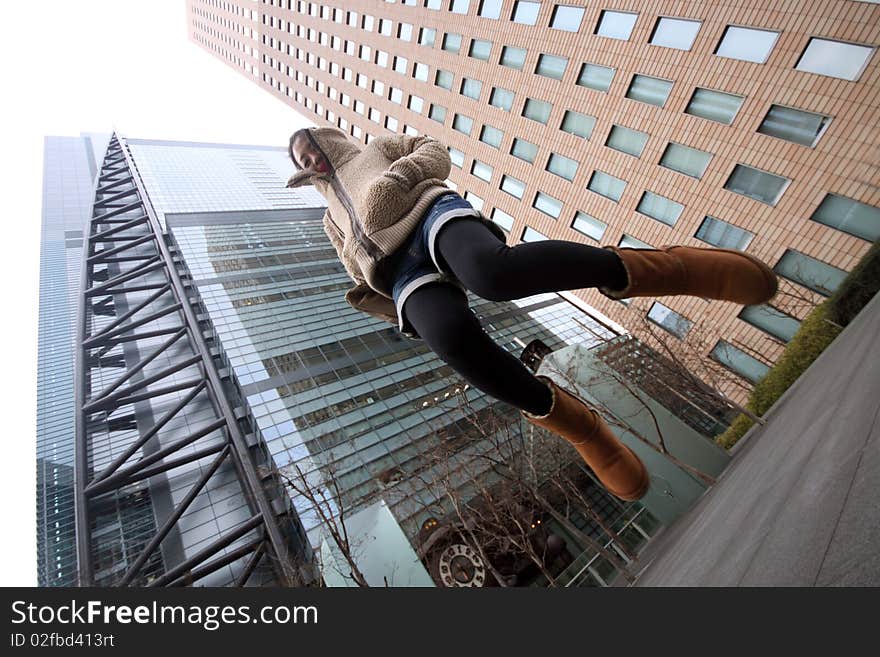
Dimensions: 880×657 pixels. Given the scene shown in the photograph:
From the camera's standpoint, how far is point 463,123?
17859mm

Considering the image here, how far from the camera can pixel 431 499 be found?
12125mm

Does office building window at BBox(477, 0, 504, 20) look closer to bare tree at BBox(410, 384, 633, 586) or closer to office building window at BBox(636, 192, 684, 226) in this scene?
office building window at BBox(636, 192, 684, 226)

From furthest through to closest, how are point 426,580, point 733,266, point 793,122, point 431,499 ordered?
point 431,499
point 793,122
point 426,580
point 733,266

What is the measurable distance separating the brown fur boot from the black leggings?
99 mm

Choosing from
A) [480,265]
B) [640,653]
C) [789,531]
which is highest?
[480,265]

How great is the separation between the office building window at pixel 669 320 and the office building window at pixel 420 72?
615 inches

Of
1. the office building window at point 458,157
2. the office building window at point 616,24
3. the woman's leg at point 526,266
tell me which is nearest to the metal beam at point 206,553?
the woman's leg at point 526,266

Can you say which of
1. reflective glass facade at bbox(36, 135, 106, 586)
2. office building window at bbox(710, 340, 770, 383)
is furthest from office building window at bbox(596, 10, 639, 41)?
reflective glass facade at bbox(36, 135, 106, 586)

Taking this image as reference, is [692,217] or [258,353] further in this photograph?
[258,353]

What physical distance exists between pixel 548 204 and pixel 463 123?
632 centimetres

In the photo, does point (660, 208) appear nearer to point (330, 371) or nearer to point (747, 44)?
point (747, 44)

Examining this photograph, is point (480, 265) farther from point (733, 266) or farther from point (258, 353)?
point (258, 353)

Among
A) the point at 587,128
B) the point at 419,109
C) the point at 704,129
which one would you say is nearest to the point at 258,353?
the point at 419,109

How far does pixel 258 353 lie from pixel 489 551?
13.3 m
